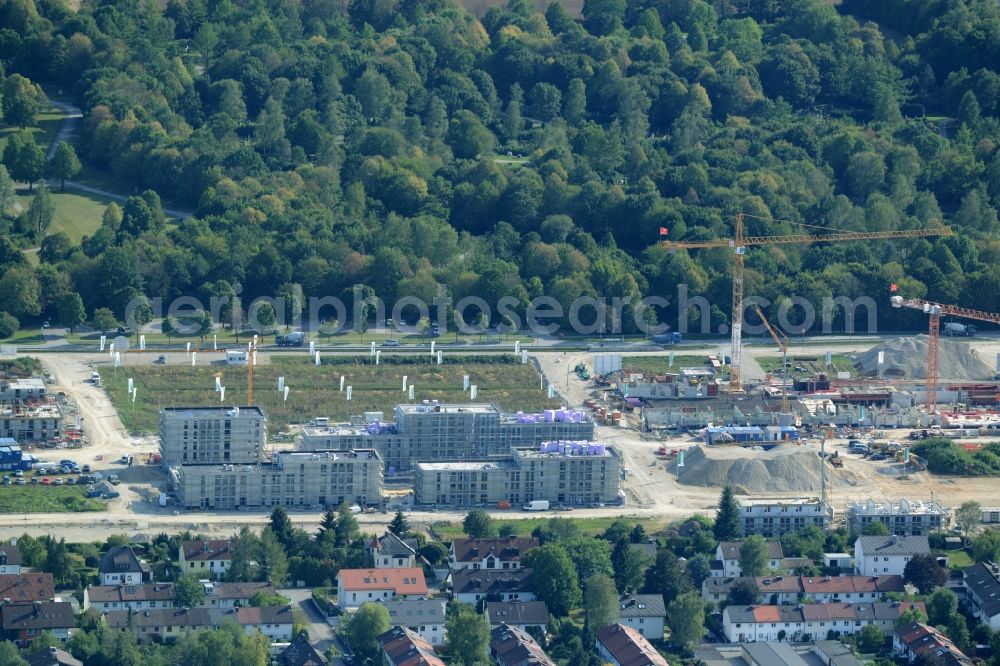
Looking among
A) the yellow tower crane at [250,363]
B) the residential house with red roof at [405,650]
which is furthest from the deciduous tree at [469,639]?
the yellow tower crane at [250,363]

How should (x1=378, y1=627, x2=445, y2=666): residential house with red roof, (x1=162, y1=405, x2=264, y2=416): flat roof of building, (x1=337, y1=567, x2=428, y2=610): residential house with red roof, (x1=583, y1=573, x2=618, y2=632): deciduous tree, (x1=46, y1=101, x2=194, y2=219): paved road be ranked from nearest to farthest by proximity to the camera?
1. (x1=378, y1=627, x2=445, y2=666): residential house with red roof
2. (x1=583, y1=573, x2=618, y2=632): deciduous tree
3. (x1=337, y1=567, x2=428, y2=610): residential house with red roof
4. (x1=162, y1=405, x2=264, y2=416): flat roof of building
5. (x1=46, y1=101, x2=194, y2=219): paved road

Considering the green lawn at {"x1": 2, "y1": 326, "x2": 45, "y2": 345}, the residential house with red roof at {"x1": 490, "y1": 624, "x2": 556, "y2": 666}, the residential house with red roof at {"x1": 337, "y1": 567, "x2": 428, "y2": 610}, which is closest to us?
the residential house with red roof at {"x1": 490, "y1": 624, "x2": 556, "y2": 666}

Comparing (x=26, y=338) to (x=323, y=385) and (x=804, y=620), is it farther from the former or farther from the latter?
(x=804, y=620)

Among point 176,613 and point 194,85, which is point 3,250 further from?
point 176,613

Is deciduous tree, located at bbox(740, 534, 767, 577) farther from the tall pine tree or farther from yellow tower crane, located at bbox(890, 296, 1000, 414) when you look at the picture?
yellow tower crane, located at bbox(890, 296, 1000, 414)

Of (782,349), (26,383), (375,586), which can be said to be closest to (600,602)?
(375,586)

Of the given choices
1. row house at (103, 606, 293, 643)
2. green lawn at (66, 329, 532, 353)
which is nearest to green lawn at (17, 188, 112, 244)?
green lawn at (66, 329, 532, 353)
